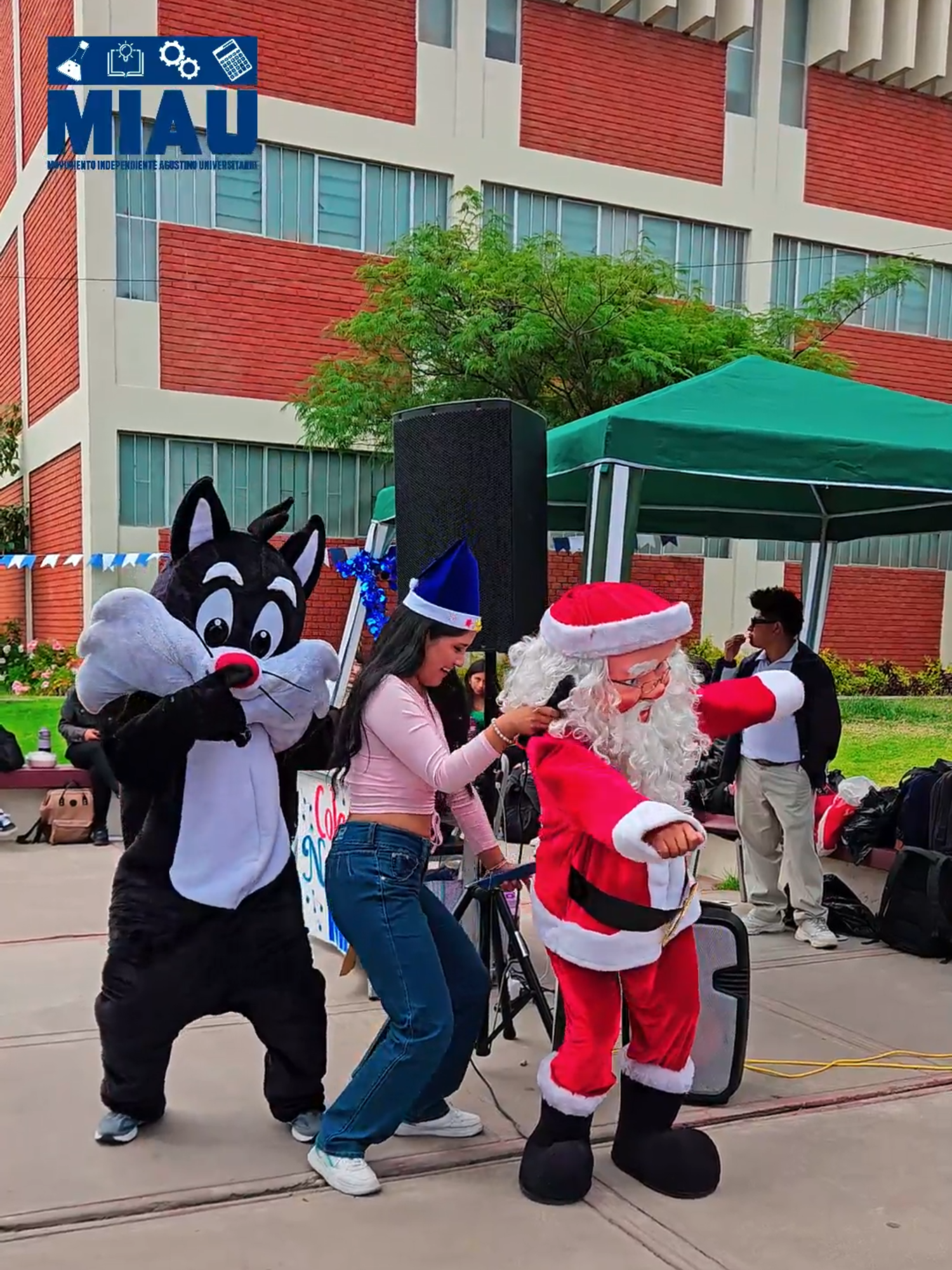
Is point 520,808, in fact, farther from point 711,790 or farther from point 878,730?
point 878,730

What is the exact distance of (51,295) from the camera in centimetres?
1429

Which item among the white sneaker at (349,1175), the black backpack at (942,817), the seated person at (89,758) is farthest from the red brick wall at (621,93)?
the white sneaker at (349,1175)

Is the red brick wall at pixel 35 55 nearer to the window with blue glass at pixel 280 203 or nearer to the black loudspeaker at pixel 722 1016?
the window with blue glass at pixel 280 203

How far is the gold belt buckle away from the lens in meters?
3.04

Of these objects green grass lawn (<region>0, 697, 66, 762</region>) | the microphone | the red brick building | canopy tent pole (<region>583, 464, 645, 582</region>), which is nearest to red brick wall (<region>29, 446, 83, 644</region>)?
the red brick building

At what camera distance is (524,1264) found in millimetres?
2812

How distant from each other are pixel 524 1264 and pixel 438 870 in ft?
6.44

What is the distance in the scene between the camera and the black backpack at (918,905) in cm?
547

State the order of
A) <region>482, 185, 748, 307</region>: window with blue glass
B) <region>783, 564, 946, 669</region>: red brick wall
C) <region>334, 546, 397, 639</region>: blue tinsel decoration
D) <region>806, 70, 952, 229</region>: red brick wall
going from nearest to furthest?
<region>334, 546, 397, 639</region>: blue tinsel decoration < <region>482, 185, 748, 307</region>: window with blue glass < <region>806, 70, 952, 229</region>: red brick wall < <region>783, 564, 946, 669</region>: red brick wall

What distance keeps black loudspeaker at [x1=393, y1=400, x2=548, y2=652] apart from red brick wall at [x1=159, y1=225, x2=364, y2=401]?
9.60 metres

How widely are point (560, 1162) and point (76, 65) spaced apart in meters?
13.5

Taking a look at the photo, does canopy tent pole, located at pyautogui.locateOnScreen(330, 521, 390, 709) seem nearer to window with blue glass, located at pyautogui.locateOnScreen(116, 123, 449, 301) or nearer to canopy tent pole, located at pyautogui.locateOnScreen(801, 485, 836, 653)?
canopy tent pole, located at pyautogui.locateOnScreen(801, 485, 836, 653)

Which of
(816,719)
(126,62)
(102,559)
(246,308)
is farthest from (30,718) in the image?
(816,719)

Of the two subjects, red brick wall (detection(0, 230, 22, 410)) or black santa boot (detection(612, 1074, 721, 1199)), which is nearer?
black santa boot (detection(612, 1074, 721, 1199))
